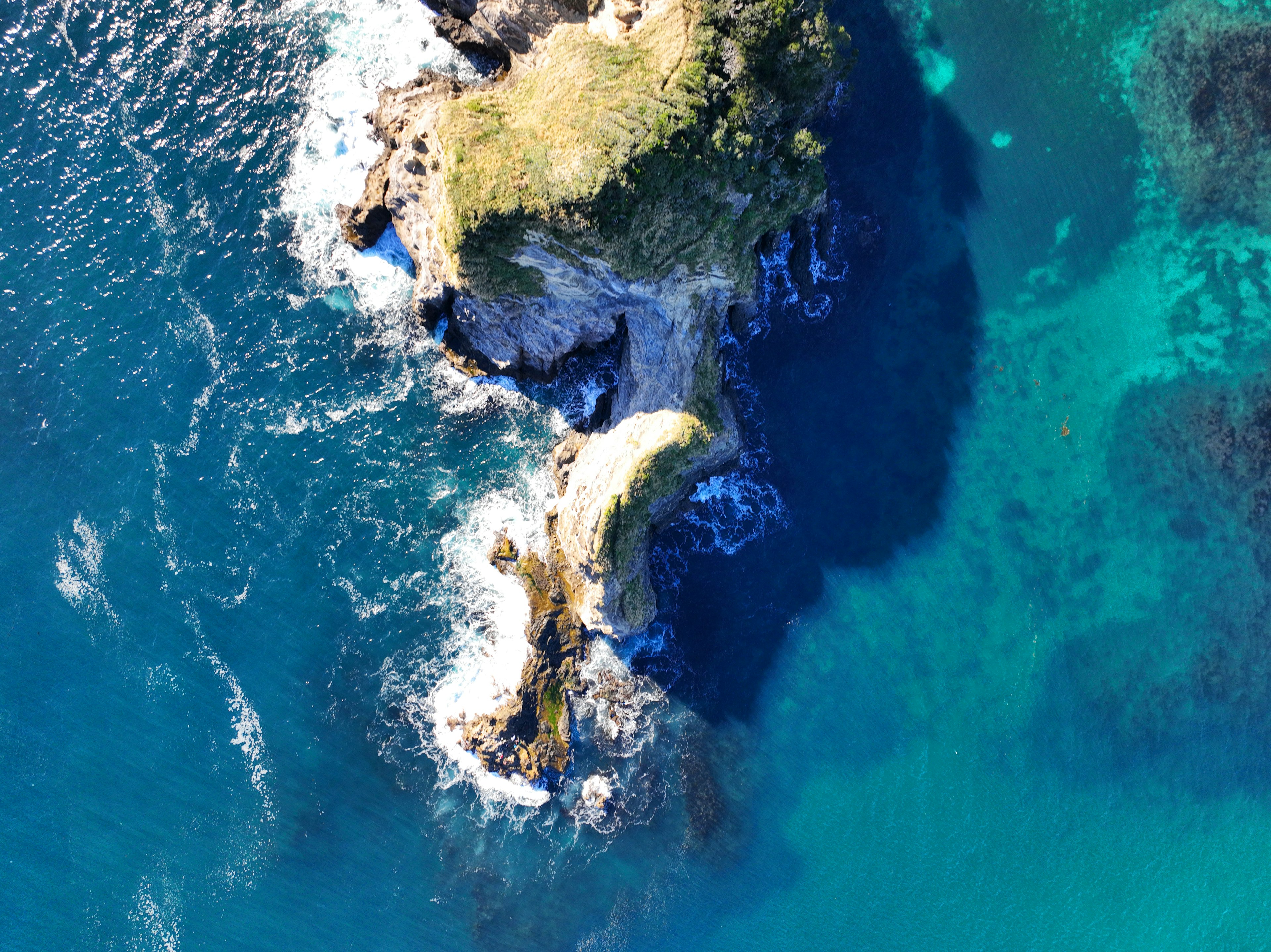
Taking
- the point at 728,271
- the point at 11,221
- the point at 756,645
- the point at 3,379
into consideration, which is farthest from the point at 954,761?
the point at 11,221

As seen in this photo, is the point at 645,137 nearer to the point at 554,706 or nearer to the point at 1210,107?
the point at 554,706

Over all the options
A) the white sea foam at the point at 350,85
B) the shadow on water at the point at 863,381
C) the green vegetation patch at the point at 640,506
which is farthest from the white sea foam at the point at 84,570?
the shadow on water at the point at 863,381

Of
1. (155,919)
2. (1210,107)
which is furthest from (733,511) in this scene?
(155,919)

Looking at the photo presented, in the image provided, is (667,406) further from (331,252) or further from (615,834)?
(615,834)

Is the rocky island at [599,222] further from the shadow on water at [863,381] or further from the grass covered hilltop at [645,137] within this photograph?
the shadow on water at [863,381]

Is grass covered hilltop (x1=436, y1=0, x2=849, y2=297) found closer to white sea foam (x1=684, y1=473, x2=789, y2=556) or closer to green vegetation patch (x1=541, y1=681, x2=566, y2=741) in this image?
white sea foam (x1=684, y1=473, x2=789, y2=556)

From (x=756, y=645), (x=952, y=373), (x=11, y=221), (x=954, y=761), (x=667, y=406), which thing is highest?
(x=952, y=373)

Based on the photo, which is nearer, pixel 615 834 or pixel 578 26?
pixel 578 26
